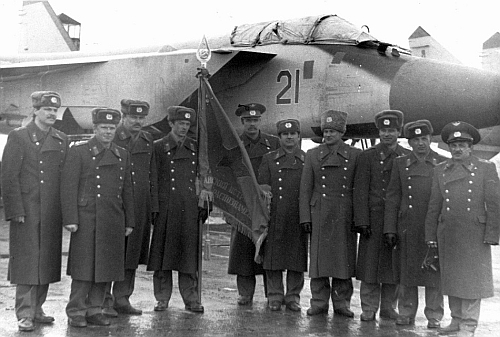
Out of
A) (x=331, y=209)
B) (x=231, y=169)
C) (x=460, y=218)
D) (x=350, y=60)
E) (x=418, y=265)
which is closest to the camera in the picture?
(x=460, y=218)

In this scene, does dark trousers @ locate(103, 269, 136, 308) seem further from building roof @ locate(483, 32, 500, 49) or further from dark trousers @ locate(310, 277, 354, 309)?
building roof @ locate(483, 32, 500, 49)

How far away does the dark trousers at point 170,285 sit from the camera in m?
6.04

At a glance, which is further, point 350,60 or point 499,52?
point 499,52

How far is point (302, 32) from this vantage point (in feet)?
32.5

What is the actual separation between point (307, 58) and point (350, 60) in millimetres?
660

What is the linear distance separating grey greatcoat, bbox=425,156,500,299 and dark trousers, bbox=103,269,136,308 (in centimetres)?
271

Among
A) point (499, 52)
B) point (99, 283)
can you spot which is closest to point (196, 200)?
point (99, 283)

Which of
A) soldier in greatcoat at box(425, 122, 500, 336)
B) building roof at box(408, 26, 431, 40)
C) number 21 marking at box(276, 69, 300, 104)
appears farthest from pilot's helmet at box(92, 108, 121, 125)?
building roof at box(408, 26, 431, 40)

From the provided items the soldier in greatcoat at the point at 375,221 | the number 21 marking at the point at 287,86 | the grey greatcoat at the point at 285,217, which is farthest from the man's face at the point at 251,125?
the number 21 marking at the point at 287,86

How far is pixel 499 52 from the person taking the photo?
16.8 metres

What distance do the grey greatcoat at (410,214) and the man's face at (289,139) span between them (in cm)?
108

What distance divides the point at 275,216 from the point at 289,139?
0.76 meters

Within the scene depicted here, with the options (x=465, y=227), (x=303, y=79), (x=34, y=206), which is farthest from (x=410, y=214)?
(x=303, y=79)

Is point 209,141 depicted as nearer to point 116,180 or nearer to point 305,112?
point 116,180
